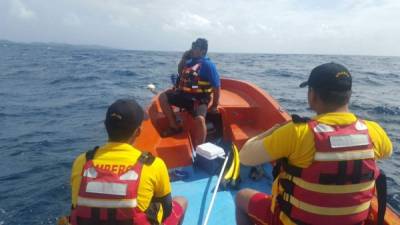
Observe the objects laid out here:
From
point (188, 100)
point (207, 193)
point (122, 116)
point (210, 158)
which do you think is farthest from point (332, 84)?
point (188, 100)

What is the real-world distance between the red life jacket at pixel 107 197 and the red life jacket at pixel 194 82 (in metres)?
3.56

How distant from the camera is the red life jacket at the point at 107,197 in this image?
2.11m

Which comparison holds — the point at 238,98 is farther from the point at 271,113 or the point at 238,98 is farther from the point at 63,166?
the point at 63,166

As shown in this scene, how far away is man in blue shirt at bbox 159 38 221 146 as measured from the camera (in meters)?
5.57

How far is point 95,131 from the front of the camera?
9.37m

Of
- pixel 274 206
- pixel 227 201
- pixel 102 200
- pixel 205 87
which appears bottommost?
pixel 227 201

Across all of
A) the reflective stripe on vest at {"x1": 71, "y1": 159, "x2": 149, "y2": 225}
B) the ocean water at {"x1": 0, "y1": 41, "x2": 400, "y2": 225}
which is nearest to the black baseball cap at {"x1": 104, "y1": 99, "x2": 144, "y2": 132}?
the reflective stripe on vest at {"x1": 71, "y1": 159, "x2": 149, "y2": 225}

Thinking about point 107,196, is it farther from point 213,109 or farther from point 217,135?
point 217,135

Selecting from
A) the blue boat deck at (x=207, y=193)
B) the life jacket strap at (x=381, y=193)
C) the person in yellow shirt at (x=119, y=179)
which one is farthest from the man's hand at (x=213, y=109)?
the life jacket strap at (x=381, y=193)

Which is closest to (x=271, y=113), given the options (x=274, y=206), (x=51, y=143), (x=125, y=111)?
(x=274, y=206)

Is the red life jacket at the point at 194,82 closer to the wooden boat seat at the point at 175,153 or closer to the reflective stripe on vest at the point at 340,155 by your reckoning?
the wooden boat seat at the point at 175,153

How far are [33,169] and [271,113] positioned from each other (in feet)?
15.6

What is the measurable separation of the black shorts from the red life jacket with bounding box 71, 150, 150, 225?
3483 millimetres

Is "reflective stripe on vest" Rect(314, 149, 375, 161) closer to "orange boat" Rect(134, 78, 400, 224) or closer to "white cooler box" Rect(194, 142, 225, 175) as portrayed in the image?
"orange boat" Rect(134, 78, 400, 224)
